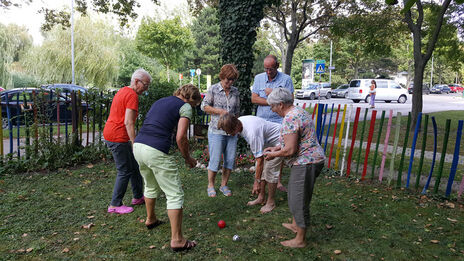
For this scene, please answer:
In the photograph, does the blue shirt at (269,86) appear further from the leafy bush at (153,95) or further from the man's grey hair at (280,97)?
the leafy bush at (153,95)

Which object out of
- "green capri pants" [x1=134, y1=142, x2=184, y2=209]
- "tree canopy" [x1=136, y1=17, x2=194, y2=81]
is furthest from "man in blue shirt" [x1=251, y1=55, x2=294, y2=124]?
"tree canopy" [x1=136, y1=17, x2=194, y2=81]

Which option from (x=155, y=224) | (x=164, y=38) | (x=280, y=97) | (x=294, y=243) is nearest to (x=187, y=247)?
(x=155, y=224)

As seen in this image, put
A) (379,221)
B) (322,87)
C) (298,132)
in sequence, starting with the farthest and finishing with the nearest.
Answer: (322,87), (379,221), (298,132)

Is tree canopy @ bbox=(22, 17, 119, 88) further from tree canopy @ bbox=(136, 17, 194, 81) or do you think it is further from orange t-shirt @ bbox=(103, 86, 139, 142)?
orange t-shirt @ bbox=(103, 86, 139, 142)

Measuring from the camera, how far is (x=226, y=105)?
4.55 metres

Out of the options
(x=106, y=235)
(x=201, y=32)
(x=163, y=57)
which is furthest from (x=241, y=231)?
(x=201, y=32)

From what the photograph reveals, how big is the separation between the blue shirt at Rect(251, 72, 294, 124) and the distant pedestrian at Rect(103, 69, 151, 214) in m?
1.60

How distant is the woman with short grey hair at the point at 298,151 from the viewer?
2.92 metres

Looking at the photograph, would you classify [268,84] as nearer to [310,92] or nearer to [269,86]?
[269,86]

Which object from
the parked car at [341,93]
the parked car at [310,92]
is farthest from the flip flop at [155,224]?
the parked car at [341,93]

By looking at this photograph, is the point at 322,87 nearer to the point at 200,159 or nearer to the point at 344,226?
the point at 200,159

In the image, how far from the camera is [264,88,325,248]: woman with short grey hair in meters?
2.92

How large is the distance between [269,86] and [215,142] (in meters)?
1.10

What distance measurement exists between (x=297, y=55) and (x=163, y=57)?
26973 mm
